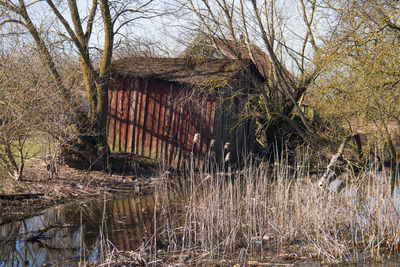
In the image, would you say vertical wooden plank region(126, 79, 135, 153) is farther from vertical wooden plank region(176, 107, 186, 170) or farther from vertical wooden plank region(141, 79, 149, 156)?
vertical wooden plank region(176, 107, 186, 170)

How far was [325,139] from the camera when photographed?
1103cm

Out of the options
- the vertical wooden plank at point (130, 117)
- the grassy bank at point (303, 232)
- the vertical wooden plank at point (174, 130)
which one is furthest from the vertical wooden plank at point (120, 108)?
the grassy bank at point (303, 232)

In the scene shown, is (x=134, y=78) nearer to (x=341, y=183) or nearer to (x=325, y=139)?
(x=325, y=139)

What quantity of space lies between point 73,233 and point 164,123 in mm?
6293

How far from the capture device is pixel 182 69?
12852 mm

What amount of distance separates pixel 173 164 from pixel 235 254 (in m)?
6.87

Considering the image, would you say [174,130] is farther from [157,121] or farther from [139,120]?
[139,120]

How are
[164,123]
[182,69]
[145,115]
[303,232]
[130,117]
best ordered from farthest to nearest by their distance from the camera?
1. [130,117]
2. [182,69]
3. [145,115]
4. [164,123]
5. [303,232]

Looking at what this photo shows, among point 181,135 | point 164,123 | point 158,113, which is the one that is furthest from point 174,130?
point 158,113

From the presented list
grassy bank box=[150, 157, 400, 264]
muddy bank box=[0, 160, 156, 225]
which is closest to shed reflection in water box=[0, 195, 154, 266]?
muddy bank box=[0, 160, 156, 225]

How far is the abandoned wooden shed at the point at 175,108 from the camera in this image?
39.5 ft

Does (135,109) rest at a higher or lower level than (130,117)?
higher

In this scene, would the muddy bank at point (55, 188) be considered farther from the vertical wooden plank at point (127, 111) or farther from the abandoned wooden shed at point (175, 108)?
the vertical wooden plank at point (127, 111)

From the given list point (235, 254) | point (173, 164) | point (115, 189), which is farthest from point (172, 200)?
point (173, 164)
